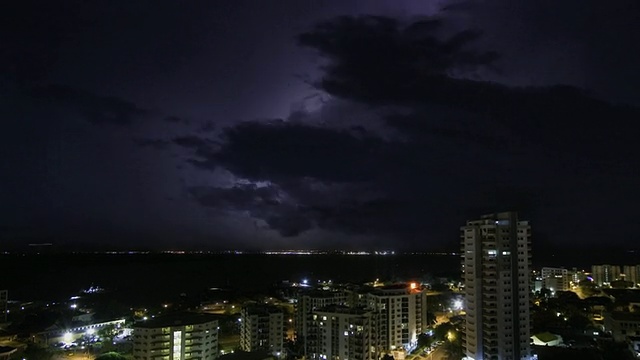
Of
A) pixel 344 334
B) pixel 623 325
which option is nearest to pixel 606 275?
pixel 623 325

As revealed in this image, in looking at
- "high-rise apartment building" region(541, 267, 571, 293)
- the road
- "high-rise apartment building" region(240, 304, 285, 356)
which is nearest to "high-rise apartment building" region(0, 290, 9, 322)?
"high-rise apartment building" region(240, 304, 285, 356)

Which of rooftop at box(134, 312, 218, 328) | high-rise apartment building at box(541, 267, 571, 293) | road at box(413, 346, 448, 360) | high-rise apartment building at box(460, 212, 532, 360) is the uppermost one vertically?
high-rise apartment building at box(460, 212, 532, 360)

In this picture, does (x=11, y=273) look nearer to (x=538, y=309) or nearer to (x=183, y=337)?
(x=183, y=337)

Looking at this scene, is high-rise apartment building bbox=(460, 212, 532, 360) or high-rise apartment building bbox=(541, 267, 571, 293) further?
high-rise apartment building bbox=(541, 267, 571, 293)

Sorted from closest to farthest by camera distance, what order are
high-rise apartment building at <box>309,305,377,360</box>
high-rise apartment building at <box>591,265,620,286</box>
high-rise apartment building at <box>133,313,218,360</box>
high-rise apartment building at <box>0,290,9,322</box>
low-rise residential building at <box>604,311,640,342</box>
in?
high-rise apartment building at <box>133,313,218,360</box> → high-rise apartment building at <box>309,305,377,360</box> → low-rise residential building at <box>604,311,640,342</box> → high-rise apartment building at <box>0,290,9,322</box> → high-rise apartment building at <box>591,265,620,286</box>

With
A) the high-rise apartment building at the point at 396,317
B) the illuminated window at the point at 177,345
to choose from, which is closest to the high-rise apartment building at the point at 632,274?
the high-rise apartment building at the point at 396,317

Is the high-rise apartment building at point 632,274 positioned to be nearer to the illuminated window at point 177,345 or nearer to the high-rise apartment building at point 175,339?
the high-rise apartment building at point 175,339

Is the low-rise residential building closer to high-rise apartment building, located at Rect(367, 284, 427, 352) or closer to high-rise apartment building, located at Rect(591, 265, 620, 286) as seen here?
high-rise apartment building, located at Rect(367, 284, 427, 352)

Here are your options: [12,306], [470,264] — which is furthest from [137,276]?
[470,264]
